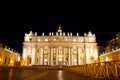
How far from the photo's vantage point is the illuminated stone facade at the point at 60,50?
91.1 m

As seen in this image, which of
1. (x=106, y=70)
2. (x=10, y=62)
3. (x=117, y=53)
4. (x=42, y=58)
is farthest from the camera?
(x=42, y=58)

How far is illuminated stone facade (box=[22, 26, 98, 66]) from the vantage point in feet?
299

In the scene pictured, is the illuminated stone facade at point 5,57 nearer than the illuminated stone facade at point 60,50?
Yes

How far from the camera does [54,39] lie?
93.6m

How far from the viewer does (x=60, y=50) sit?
92188 millimetres

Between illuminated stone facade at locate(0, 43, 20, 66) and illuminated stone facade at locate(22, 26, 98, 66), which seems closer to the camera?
illuminated stone facade at locate(0, 43, 20, 66)

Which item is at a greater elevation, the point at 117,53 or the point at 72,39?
the point at 72,39

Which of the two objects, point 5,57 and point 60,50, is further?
point 60,50

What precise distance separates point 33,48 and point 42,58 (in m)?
7.29

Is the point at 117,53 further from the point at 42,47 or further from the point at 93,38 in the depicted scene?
the point at 42,47

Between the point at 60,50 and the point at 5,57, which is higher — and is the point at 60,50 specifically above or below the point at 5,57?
above

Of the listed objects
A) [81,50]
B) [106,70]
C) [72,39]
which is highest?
[72,39]

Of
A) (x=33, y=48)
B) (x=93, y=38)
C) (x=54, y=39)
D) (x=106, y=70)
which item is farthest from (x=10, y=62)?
(x=106, y=70)

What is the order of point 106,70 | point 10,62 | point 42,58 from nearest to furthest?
point 106,70 < point 10,62 < point 42,58
